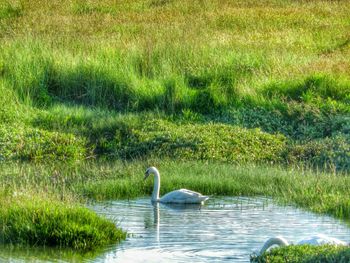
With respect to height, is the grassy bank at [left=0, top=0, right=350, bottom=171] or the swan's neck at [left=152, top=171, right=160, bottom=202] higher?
the grassy bank at [left=0, top=0, right=350, bottom=171]

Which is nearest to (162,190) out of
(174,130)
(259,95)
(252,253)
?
(174,130)

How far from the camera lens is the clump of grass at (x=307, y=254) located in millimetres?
9922

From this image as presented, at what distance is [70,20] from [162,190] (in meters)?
12.8

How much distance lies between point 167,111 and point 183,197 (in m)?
5.94

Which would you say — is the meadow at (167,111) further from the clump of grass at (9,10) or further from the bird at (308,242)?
the bird at (308,242)

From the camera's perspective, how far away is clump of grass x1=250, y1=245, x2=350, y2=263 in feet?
32.6

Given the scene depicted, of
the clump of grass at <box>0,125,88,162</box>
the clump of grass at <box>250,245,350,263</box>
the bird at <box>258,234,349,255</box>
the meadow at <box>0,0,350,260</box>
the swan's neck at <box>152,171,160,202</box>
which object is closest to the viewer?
the clump of grass at <box>250,245,350,263</box>

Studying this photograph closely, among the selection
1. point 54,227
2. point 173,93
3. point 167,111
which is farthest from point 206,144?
point 54,227

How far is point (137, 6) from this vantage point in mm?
31797

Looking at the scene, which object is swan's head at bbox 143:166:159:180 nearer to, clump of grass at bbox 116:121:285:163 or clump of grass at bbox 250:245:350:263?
clump of grass at bbox 116:121:285:163

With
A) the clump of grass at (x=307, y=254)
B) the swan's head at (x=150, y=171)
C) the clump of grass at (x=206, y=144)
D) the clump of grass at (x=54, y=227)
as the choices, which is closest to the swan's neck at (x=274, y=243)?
the clump of grass at (x=307, y=254)

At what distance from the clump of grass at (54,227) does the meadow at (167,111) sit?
23 millimetres

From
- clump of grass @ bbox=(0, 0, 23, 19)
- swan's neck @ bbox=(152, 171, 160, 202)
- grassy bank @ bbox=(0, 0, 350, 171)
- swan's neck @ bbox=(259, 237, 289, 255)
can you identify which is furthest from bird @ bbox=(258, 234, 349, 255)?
clump of grass @ bbox=(0, 0, 23, 19)

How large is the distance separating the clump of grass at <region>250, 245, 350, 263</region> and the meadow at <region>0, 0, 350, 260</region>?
2.19 metres
